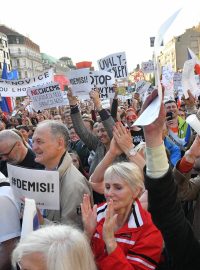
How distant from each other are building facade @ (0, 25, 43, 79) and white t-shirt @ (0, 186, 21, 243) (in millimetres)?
93745

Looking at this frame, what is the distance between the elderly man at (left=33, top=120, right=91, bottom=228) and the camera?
8.51 feet

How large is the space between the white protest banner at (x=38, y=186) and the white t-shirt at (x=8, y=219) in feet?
0.65

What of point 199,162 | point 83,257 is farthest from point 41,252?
point 199,162

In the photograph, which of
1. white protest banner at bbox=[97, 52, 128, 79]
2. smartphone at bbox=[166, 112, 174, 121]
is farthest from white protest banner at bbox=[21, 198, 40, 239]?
white protest banner at bbox=[97, 52, 128, 79]

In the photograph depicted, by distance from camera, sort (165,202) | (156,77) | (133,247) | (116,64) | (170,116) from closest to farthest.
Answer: (156,77), (165,202), (133,247), (170,116), (116,64)

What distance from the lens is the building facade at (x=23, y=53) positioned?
9800cm

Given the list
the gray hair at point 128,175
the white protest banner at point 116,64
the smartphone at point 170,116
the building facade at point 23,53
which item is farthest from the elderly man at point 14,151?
the building facade at point 23,53

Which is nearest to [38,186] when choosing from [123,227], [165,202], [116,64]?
[123,227]

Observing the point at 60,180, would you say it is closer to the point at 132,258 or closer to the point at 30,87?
the point at 132,258

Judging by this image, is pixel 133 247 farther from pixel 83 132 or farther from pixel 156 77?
pixel 83 132

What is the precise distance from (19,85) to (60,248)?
7484mm

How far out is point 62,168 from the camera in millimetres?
2793

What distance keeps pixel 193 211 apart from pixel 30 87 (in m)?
6.45

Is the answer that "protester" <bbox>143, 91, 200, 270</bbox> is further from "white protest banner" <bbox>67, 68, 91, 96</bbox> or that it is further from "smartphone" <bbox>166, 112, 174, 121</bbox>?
"white protest banner" <bbox>67, 68, 91, 96</bbox>
